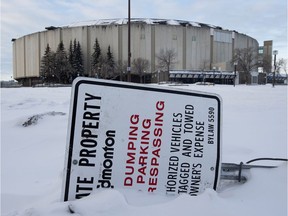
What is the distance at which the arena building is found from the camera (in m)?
77.2

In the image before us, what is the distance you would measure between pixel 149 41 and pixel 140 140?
77.5m

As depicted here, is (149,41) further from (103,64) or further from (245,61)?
(245,61)

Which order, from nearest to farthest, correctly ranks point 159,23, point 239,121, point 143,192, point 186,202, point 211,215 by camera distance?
point 211,215
point 186,202
point 143,192
point 239,121
point 159,23

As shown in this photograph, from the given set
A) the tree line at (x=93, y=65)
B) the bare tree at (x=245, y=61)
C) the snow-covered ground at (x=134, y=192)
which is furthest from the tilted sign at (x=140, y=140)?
the bare tree at (x=245, y=61)

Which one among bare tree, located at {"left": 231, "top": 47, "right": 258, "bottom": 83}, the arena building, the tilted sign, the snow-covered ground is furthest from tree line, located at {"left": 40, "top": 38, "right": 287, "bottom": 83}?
the tilted sign

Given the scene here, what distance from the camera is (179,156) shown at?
2.23 meters

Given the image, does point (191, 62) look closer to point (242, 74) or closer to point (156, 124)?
point (242, 74)

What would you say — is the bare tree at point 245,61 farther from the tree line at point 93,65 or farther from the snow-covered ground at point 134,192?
the snow-covered ground at point 134,192

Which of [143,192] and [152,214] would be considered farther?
[143,192]

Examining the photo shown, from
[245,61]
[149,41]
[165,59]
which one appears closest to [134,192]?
[165,59]

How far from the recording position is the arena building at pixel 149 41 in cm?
7725

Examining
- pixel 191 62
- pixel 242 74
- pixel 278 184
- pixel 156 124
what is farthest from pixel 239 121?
pixel 191 62

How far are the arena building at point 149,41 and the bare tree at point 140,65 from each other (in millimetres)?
3466

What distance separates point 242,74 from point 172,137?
75.5m
